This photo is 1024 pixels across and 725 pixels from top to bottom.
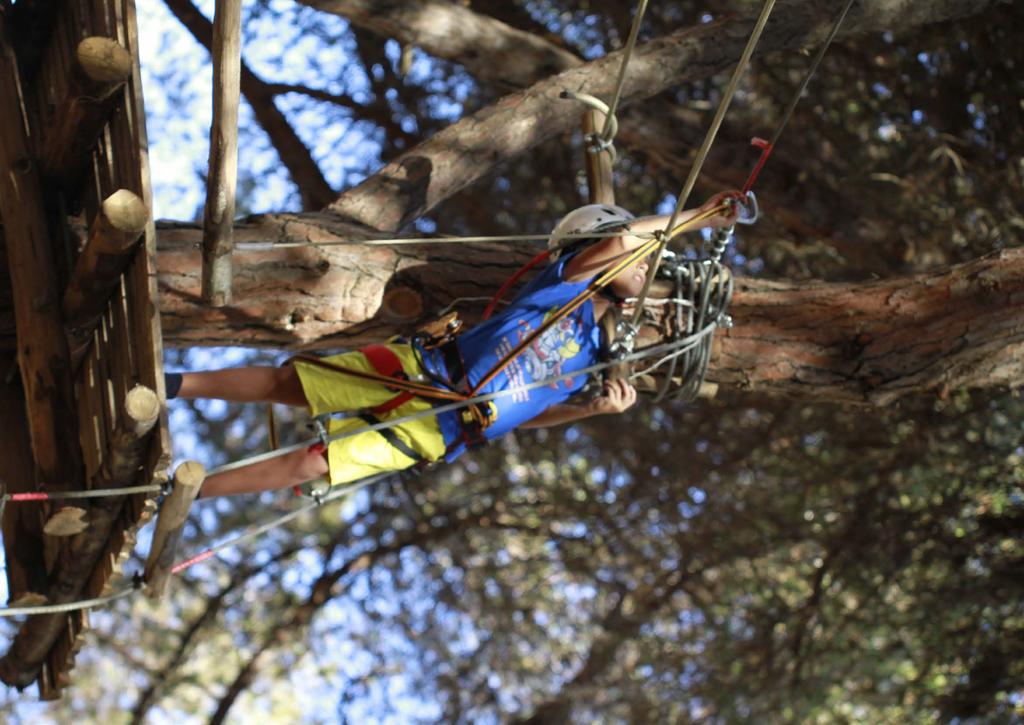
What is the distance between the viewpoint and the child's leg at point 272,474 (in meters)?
3.24

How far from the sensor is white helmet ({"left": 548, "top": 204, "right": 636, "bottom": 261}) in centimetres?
336

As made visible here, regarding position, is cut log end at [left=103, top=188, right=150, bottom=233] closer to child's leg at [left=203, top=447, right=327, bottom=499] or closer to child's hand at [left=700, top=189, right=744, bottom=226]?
child's leg at [left=203, top=447, right=327, bottom=499]

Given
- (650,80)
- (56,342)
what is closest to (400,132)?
(650,80)

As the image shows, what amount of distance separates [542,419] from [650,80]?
137cm

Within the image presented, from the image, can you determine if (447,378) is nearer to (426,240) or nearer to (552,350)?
(552,350)

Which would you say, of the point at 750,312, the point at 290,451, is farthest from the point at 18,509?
the point at 750,312

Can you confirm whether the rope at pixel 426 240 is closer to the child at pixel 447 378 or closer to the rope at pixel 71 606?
the child at pixel 447 378

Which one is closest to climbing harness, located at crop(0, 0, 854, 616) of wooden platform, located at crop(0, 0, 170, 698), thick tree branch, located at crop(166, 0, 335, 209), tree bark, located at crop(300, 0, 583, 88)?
wooden platform, located at crop(0, 0, 170, 698)

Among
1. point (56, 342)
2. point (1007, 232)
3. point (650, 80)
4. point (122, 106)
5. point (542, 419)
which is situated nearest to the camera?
point (122, 106)

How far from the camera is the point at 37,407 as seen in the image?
10.2ft

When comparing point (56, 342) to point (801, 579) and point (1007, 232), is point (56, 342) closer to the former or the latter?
point (1007, 232)

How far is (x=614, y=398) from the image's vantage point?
140 inches

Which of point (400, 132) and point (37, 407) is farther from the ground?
point (400, 132)

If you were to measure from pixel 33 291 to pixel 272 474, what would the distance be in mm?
777
